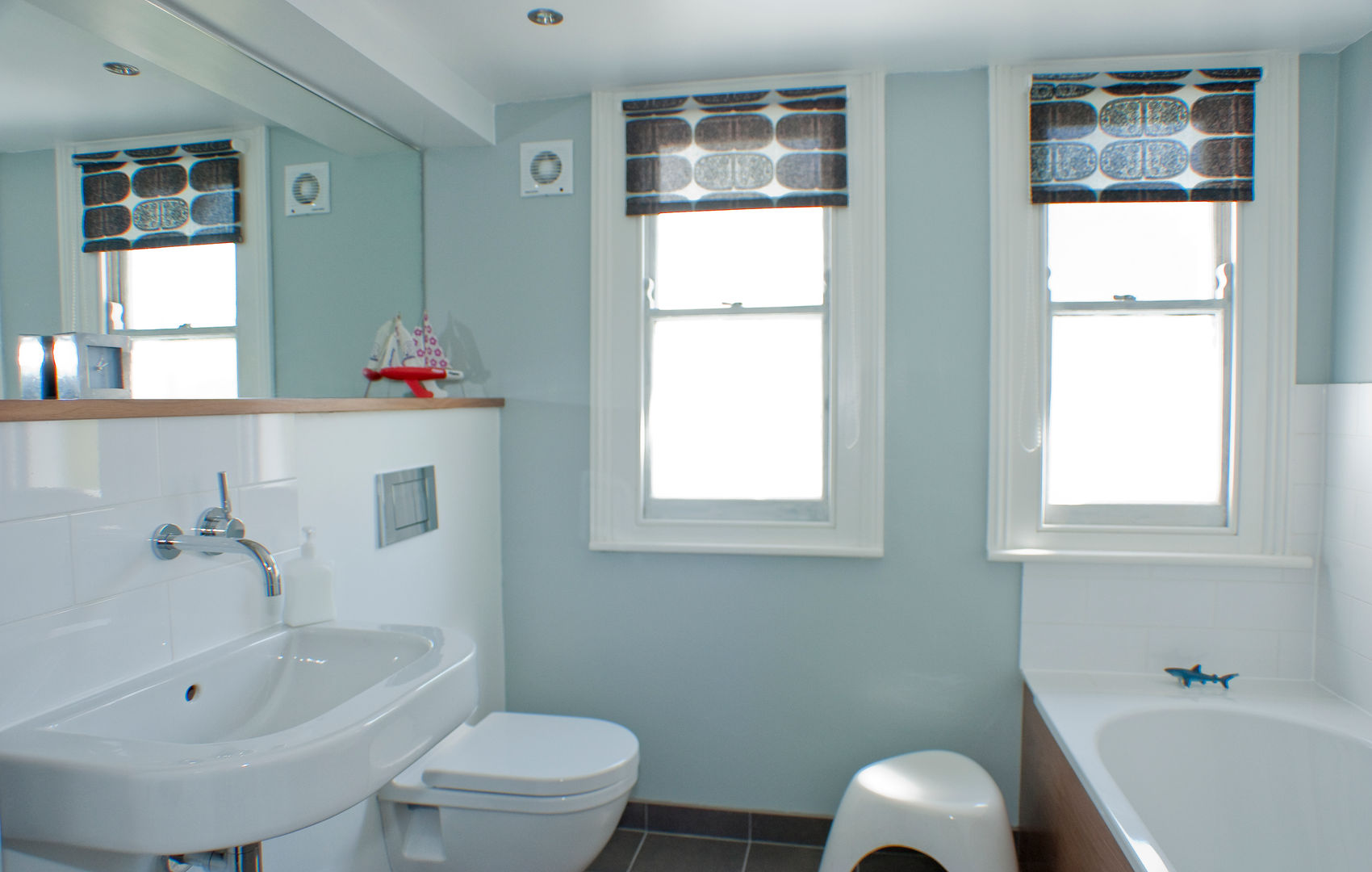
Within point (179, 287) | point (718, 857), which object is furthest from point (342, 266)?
point (718, 857)

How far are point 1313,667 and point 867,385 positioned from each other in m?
1.40

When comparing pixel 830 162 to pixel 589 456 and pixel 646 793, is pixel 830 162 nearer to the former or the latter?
pixel 589 456

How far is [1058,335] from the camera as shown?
2.16 m

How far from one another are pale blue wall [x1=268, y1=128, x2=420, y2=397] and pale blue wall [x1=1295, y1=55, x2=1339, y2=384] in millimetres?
2451

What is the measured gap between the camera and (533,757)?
1791mm

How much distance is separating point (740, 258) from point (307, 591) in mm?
1466

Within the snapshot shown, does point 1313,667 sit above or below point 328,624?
below

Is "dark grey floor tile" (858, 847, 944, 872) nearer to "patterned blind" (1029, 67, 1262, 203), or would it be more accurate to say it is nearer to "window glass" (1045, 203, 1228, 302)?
"window glass" (1045, 203, 1228, 302)

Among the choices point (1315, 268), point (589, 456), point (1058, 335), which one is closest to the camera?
point (1315, 268)

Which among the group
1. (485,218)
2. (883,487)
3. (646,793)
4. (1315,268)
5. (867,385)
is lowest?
(646,793)

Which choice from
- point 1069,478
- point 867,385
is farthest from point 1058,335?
point 867,385

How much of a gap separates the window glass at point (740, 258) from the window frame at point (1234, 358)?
50 centimetres

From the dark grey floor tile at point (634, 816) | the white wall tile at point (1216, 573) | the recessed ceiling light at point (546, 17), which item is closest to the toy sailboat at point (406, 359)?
the recessed ceiling light at point (546, 17)

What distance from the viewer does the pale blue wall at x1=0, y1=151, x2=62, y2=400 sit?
3.70 ft
